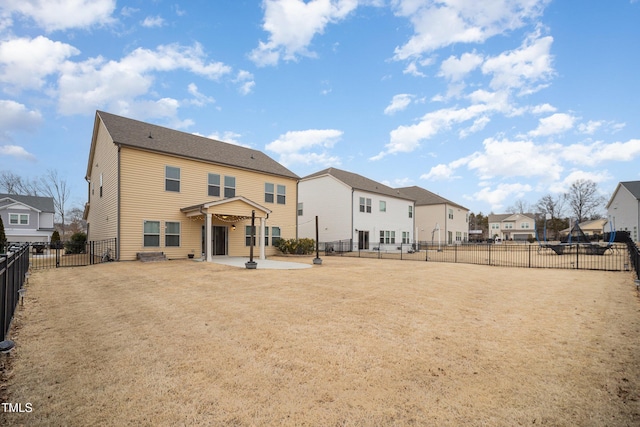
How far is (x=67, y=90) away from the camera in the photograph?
80.2 ft

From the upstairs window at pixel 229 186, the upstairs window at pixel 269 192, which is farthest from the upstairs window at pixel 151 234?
the upstairs window at pixel 269 192

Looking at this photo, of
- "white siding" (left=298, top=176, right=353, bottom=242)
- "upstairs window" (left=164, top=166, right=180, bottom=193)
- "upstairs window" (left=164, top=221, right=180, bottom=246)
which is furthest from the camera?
"white siding" (left=298, top=176, right=353, bottom=242)

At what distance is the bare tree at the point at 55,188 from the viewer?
47.5m

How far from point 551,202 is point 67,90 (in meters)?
90.5

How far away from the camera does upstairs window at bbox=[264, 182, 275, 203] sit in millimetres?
22422

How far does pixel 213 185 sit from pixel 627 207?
154 feet

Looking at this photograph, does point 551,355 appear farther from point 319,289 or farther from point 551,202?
point 551,202

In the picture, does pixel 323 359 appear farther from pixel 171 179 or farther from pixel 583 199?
pixel 583 199

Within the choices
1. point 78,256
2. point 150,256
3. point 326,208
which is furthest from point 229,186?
point 326,208

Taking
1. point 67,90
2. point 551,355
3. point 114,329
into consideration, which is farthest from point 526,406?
point 67,90

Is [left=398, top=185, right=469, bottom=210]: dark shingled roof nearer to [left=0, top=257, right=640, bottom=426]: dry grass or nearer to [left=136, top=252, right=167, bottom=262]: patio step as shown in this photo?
[left=136, top=252, right=167, bottom=262]: patio step

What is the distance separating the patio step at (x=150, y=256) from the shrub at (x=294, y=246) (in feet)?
26.7

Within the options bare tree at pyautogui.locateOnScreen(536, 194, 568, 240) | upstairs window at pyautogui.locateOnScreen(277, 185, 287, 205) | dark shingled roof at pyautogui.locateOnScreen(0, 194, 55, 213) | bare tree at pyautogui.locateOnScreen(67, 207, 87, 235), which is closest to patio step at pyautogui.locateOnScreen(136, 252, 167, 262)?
upstairs window at pyautogui.locateOnScreen(277, 185, 287, 205)

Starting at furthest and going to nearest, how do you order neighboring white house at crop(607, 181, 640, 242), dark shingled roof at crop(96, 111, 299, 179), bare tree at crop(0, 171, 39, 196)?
bare tree at crop(0, 171, 39, 196)
neighboring white house at crop(607, 181, 640, 242)
dark shingled roof at crop(96, 111, 299, 179)
